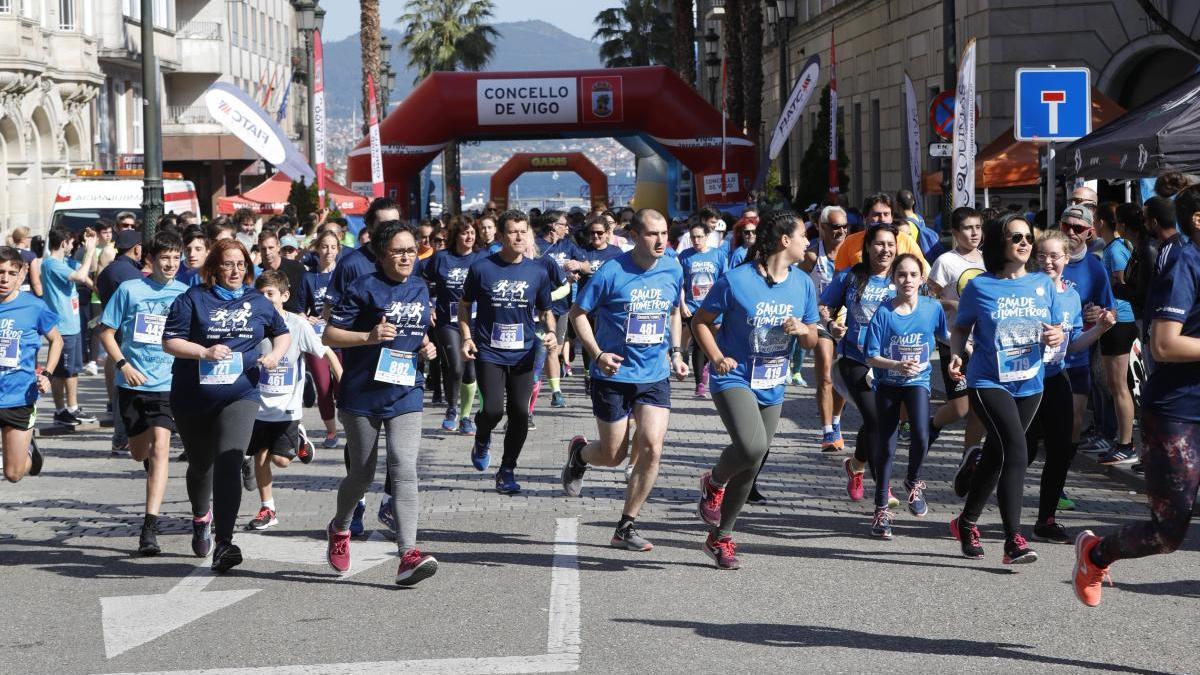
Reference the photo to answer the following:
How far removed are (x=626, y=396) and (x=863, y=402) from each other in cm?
155

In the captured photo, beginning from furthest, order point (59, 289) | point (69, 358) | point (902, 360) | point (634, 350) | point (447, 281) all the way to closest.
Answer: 1. point (59, 289)
2. point (69, 358)
3. point (447, 281)
4. point (902, 360)
5. point (634, 350)

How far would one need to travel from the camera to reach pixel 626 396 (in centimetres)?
908

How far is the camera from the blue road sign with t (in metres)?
13.8

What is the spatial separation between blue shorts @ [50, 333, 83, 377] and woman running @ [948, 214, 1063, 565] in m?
9.03

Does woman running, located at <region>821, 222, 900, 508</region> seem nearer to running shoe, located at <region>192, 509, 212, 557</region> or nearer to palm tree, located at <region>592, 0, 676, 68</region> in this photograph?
running shoe, located at <region>192, 509, 212, 557</region>

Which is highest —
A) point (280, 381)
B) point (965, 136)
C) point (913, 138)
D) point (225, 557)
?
point (913, 138)

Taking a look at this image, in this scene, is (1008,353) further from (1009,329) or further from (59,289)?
(59,289)

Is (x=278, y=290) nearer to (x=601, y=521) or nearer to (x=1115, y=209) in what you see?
(x=601, y=521)

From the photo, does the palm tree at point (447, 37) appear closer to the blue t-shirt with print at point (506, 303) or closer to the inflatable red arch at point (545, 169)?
the inflatable red arch at point (545, 169)

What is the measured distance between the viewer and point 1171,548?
643cm

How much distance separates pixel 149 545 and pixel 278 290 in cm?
207

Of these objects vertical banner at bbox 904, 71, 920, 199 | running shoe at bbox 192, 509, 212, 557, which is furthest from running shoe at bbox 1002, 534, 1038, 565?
vertical banner at bbox 904, 71, 920, 199

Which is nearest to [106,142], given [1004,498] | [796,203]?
[796,203]

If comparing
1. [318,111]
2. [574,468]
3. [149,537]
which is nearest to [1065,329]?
Result: [574,468]
